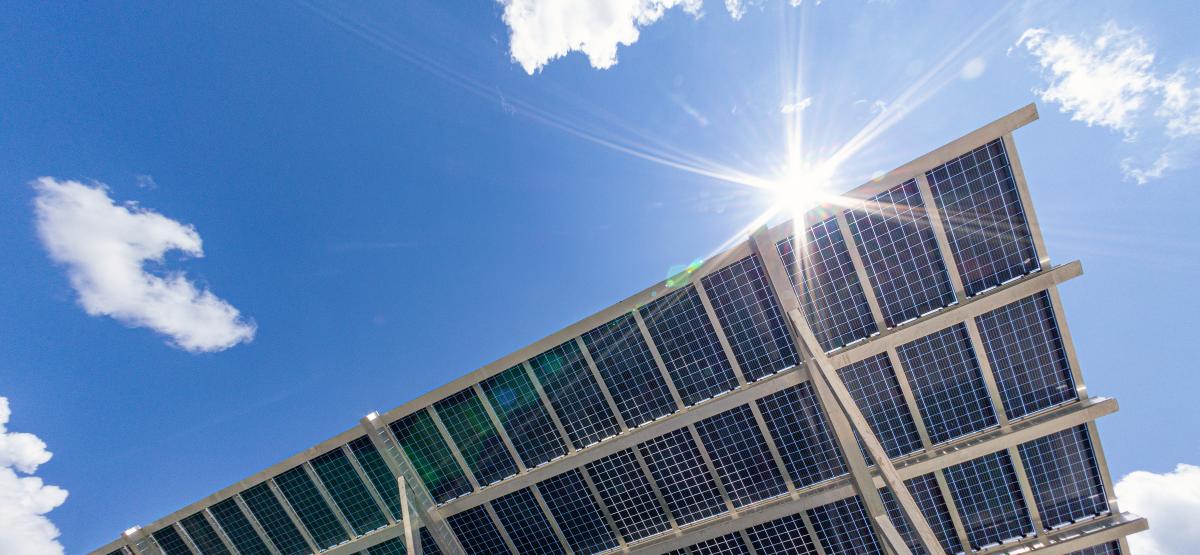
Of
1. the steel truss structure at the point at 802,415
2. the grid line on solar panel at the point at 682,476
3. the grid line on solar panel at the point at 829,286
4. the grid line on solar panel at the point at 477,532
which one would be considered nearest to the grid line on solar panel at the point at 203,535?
the steel truss structure at the point at 802,415

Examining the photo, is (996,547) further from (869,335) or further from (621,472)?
(621,472)

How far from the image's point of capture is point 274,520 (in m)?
29.5

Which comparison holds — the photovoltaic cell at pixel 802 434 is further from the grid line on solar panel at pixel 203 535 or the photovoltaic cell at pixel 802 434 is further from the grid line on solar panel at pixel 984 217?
the grid line on solar panel at pixel 203 535

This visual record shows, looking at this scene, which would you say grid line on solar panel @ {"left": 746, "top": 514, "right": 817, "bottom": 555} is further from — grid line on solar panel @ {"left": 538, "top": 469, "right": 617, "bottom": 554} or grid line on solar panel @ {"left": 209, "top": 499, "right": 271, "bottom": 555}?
grid line on solar panel @ {"left": 209, "top": 499, "right": 271, "bottom": 555}

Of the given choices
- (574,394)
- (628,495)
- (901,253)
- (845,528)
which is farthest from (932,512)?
(574,394)

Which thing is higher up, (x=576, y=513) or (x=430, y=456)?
(x=430, y=456)

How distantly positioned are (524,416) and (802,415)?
51.0 ft

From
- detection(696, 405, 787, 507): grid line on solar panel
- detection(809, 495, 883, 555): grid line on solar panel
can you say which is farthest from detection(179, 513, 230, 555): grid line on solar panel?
detection(809, 495, 883, 555): grid line on solar panel

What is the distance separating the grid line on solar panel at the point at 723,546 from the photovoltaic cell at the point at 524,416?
942cm

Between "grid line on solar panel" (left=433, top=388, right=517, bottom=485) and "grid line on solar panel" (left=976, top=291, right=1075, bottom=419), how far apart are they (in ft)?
85.7

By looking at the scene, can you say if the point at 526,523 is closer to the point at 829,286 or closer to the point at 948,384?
the point at 829,286

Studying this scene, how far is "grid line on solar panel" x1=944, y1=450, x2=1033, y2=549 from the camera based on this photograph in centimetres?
2095

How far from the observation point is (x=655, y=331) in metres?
23.7

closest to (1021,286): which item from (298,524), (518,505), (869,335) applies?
(869,335)
